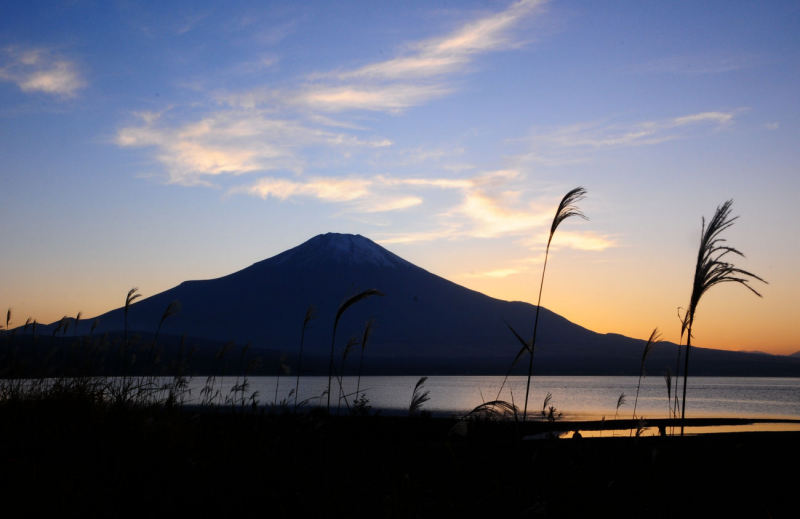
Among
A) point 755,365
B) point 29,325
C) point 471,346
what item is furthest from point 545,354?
point 29,325

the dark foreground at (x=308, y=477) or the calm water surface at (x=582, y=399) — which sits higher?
the dark foreground at (x=308, y=477)

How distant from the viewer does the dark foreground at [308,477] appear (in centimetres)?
393

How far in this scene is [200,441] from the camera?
5.41m

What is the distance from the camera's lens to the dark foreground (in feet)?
12.9

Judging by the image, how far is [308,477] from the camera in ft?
14.7

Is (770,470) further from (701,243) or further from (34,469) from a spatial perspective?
(34,469)

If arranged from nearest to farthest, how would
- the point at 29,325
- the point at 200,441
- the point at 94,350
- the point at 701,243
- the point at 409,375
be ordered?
the point at 701,243
the point at 200,441
the point at 94,350
the point at 29,325
the point at 409,375

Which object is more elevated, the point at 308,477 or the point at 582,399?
the point at 308,477

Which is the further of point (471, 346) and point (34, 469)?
point (471, 346)

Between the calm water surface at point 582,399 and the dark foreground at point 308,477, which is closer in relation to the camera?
the dark foreground at point 308,477

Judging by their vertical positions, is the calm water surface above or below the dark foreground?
below

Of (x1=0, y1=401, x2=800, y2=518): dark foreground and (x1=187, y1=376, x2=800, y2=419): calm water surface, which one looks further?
(x1=187, y1=376, x2=800, y2=419): calm water surface

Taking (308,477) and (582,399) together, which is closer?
(308,477)

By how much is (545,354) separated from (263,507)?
202 m
